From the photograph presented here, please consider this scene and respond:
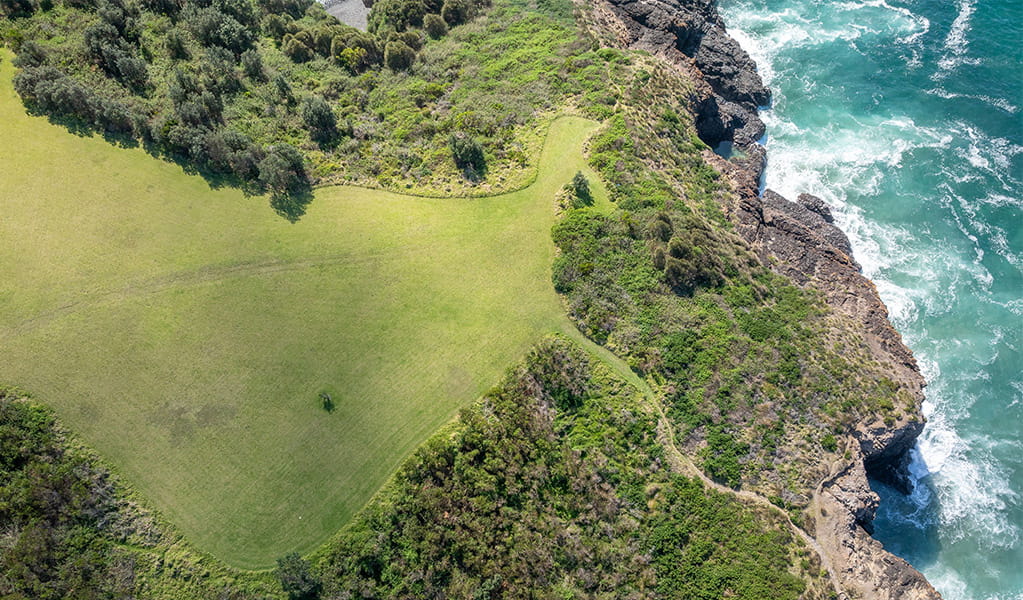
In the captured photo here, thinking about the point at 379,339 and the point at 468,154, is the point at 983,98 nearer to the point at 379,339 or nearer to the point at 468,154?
the point at 468,154

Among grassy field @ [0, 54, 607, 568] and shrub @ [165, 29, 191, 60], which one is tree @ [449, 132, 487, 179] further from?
shrub @ [165, 29, 191, 60]

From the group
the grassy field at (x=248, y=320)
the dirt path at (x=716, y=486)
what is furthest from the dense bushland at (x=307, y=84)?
the dirt path at (x=716, y=486)

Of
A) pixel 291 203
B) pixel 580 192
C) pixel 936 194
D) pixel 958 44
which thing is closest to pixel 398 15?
pixel 291 203

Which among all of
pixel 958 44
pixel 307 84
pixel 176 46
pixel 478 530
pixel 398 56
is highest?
pixel 176 46

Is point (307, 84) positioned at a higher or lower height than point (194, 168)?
higher

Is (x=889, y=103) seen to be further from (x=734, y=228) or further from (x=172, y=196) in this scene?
(x=172, y=196)

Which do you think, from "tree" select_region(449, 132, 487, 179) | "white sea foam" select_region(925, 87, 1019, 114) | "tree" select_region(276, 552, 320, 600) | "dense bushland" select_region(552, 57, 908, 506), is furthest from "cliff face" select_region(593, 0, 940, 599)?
"tree" select_region(276, 552, 320, 600)
